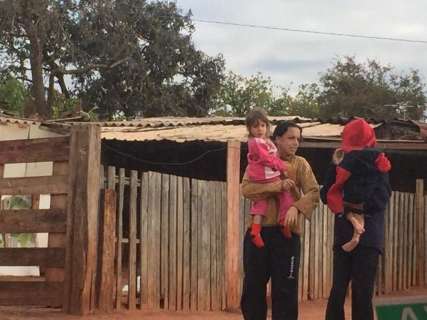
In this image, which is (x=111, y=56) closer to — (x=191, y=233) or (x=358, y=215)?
(x=191, y=233)

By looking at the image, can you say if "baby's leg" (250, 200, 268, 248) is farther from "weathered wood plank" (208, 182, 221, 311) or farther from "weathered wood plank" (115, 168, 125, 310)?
"weathered wood plank" (208, 182, 221, 311)

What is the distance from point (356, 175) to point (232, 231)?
451cm

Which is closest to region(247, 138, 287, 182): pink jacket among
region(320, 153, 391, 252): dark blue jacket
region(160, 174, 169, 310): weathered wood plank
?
region(320, 153, 391, 252): dark blue jacket

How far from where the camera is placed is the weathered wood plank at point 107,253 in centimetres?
737

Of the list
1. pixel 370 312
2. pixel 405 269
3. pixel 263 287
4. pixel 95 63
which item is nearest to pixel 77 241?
pixel 263 287

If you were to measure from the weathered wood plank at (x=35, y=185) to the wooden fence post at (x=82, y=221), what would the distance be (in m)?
0.11

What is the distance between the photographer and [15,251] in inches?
290

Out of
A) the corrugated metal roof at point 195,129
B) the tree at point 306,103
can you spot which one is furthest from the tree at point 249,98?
the corrugated metal roof at point 195,129

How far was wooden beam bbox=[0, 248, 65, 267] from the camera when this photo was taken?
23.4 ft

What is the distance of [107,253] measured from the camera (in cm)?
739

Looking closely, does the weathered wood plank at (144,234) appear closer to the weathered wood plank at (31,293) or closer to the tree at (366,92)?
the weathered wood plank at (31,293)

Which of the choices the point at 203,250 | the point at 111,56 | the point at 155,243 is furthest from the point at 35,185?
the point at 111,56

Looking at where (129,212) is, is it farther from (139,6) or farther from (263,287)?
(139,6)

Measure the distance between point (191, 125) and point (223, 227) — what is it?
19.0 ft
